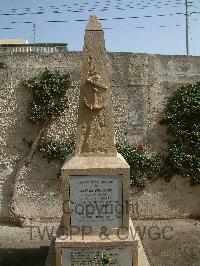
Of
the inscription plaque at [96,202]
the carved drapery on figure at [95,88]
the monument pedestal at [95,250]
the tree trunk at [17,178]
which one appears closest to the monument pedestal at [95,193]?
the inscription plaque at [96,202]

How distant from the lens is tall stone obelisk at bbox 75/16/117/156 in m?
5.38

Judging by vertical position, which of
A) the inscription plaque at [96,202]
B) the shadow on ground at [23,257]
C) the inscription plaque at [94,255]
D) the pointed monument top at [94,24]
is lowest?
the shadow on ground at [23,257]

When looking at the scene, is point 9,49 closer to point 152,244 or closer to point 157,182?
point 157,182

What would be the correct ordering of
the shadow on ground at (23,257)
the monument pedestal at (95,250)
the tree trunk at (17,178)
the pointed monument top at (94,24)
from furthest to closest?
the tree trunk at (17,178) < the shadow on ground at (23,257) < the pointed monument top at (94,24) < the monument pedestal at (95,250)

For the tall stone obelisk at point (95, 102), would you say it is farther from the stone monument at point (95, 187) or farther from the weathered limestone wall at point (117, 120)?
the weathered limestone wall at point (117, 120)

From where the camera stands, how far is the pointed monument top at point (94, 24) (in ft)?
17.6

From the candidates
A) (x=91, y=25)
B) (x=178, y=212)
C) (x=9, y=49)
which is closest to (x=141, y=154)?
(x=178, y=212)

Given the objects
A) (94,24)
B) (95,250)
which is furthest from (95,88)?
(95,250)

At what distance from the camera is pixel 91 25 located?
5.38 metres

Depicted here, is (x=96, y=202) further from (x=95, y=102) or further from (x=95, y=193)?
(x=95, y=102)

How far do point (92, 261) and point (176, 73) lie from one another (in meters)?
5.56

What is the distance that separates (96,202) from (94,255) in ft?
2.43

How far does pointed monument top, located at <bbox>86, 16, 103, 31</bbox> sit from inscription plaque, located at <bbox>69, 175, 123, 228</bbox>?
214 centimetres

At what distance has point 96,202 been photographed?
5391mm
